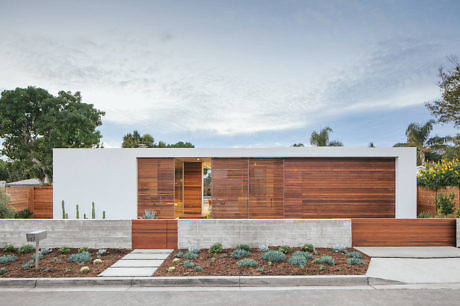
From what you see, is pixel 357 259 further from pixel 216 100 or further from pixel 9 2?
pixel 216 100

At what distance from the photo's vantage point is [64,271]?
5.38 meters

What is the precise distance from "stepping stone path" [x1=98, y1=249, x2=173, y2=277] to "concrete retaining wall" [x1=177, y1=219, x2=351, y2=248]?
702mm

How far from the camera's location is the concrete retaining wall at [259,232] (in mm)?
6879

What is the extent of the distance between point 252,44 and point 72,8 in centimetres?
791

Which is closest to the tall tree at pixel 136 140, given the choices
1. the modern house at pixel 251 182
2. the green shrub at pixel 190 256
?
the modern house at pixel 251 182

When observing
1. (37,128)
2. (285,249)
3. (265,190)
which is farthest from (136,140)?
(285,249)

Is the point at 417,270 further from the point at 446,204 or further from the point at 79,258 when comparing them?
the point at 79,258

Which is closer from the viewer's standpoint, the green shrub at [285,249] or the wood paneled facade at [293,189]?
the green shrub at [285,249]

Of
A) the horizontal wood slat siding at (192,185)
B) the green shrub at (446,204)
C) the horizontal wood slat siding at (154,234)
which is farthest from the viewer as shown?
the horizontal wood slat siding at (192,185)

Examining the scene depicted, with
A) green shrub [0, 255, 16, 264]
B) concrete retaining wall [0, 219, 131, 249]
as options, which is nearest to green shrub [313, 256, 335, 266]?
concrete retaining wall [0, 219, 131, 249]

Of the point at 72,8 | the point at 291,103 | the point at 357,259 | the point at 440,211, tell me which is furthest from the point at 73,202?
the point at 291,103

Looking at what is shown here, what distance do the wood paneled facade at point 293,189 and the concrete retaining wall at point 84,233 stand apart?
126 inches

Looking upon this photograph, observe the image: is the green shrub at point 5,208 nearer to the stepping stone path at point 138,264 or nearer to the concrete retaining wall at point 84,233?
Result: the concrete retaining wall at point 84,233

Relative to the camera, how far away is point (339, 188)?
33.0ft
